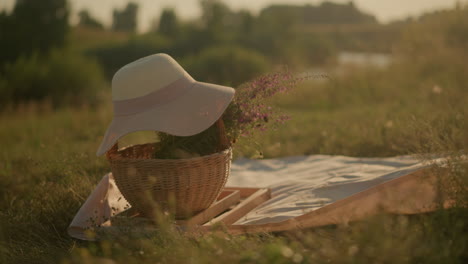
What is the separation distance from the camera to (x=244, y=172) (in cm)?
510

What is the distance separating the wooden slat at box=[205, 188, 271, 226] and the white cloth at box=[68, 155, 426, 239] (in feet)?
0.26

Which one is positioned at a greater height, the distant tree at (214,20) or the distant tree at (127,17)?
the distant tree at (127,17)

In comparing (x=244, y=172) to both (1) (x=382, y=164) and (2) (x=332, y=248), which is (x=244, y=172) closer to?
(1) (x=382, y=164)

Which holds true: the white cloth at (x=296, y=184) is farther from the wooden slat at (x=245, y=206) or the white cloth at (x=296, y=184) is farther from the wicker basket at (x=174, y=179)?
the wicker basket at (x=174, y=179)

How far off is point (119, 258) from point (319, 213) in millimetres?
1393

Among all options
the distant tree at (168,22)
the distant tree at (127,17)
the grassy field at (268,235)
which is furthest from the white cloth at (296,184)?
the distant tree at (127,17)

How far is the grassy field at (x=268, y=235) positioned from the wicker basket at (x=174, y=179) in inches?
15.4

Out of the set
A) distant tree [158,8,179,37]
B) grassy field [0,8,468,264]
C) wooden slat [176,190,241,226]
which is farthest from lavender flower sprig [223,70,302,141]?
distant tree [158,8,179,37]

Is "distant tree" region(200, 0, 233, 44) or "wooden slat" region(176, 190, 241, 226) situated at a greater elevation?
"distant tree" region(200, 0, 233, 44)

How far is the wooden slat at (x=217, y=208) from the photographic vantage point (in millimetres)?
3320

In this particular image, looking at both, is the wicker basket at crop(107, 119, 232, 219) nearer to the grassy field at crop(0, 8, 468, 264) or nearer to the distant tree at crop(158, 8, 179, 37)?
the grassy field at crop(0, 8, 468, 264)

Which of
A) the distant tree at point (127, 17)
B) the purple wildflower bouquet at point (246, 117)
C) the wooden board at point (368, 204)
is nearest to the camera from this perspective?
the wooden board at point (368, 204)

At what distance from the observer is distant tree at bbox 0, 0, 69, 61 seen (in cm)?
1842

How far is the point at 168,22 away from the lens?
31.8 m
